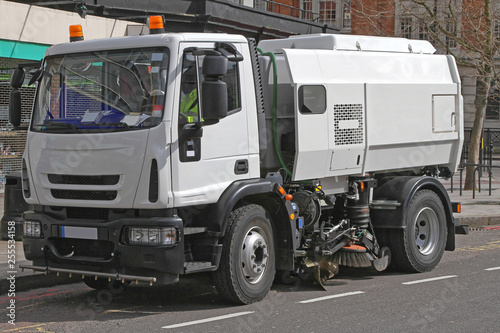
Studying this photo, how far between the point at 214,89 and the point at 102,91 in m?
1.13

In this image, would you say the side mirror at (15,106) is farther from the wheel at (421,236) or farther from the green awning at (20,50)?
the green awning at (20,50)

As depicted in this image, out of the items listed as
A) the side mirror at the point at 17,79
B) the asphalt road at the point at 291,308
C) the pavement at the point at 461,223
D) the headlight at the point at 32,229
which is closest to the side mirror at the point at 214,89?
the asphalt road at the point at 291,308

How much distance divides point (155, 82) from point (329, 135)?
2.38 meters

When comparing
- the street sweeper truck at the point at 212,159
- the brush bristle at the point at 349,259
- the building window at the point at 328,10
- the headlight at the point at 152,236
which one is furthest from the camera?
the building window at the point at 328,10

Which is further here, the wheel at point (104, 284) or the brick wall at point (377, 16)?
the brick wall at point (377, 16)

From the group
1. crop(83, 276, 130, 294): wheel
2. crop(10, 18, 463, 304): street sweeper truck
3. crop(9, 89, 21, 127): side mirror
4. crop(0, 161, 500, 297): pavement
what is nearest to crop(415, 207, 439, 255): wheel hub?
crop(10, 18, 463, 304): street sweeper truck

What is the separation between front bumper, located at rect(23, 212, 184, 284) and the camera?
7258 mm

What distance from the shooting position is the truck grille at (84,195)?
748cm

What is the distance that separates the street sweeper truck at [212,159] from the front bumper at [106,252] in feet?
0.04

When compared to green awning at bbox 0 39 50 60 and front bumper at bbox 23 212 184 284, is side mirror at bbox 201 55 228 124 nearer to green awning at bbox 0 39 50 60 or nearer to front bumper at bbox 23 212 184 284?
front bumper at bbox 23 212 184 284

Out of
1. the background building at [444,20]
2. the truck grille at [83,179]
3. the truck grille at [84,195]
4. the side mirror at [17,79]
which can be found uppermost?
the background building at [444,20]

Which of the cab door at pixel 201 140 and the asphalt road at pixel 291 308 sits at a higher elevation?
the cab door at pixel 201 140

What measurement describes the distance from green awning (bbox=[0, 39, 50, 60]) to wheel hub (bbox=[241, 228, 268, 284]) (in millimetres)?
10519

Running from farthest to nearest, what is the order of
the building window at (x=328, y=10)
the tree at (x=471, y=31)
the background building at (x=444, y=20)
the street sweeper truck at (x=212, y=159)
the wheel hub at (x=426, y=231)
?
the building window at (x=328, y=10)
the background building at (x=444, y=20)
the tree at (x=471, y=31)
the wheel hub at (x=426, y=231)
the street sweeper truck at (x=212, y=159)
